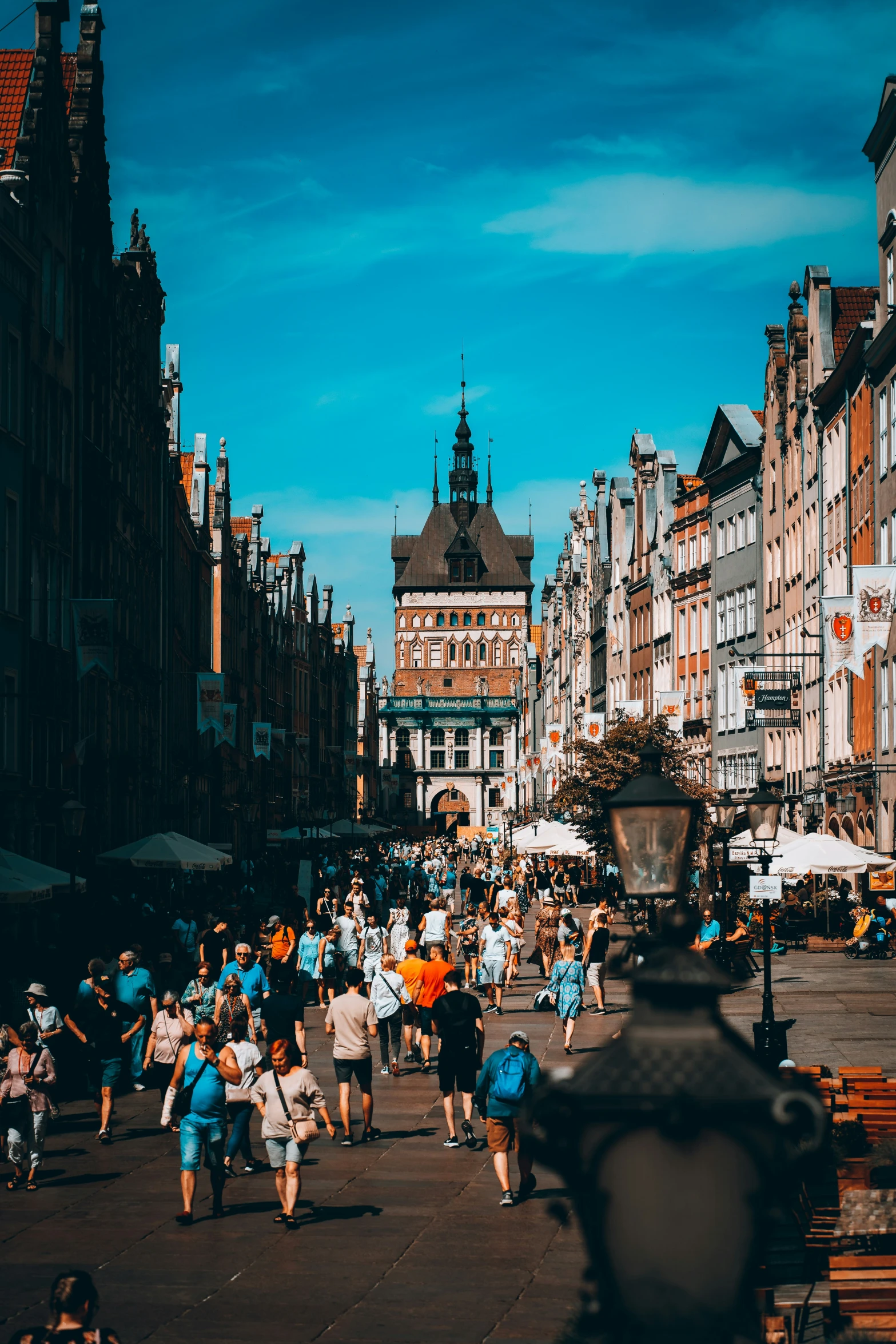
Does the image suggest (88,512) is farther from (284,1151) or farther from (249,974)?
(284,1151)

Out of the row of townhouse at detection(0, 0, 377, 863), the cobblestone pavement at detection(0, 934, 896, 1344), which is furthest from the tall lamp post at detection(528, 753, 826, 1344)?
the row of townhouse at detection(0, 0, 377, 863)

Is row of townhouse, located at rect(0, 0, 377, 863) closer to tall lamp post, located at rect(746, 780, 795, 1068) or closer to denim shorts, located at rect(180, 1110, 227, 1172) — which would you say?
tall lamp post, located at rect(746, 780, 795, 1068)

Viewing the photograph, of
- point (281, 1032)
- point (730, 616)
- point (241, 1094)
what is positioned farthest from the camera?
point (730, 616)

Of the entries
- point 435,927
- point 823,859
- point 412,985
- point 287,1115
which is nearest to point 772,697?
point 823,859

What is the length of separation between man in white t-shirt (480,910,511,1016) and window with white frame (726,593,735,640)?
105 feet

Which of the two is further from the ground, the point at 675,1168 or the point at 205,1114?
the point at 675,1168

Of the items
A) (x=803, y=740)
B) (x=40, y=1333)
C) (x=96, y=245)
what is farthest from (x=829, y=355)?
(x=40, y=1333)

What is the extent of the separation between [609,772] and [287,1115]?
106 ft

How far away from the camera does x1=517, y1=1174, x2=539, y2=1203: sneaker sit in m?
13.5

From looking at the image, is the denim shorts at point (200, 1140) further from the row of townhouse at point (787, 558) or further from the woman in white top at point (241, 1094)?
the row of townhouse at point (787, 558)

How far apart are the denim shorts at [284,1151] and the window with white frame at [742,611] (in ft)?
147

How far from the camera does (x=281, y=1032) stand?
53.1 feet

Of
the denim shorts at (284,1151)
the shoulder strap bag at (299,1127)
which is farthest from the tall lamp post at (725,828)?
the denim shorts at (284,1151)

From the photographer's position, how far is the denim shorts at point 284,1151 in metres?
12.4
